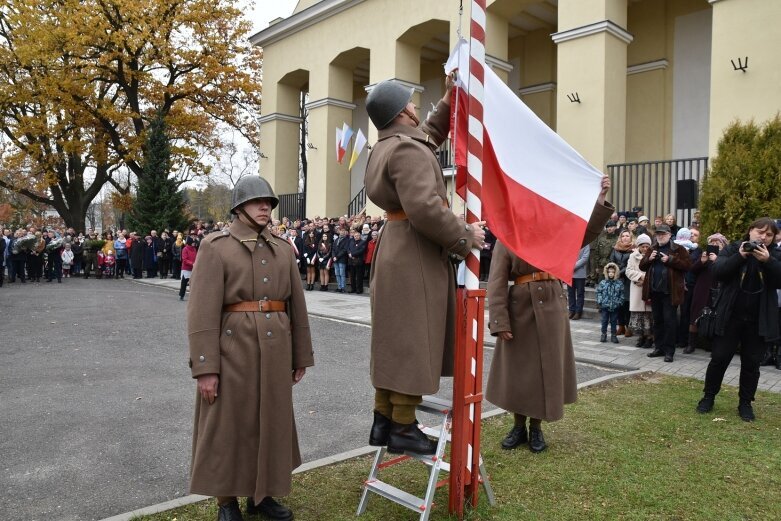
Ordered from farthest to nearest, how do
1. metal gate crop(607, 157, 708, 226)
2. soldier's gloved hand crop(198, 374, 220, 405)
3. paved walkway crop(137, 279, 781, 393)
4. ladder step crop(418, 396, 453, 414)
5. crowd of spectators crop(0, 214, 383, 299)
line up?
crowd of spectators crop(0, 214, 383, 299) < metal gate crop(607, 157, 708, 226) < paved walkway crop(137, 279, 781, 393) < ladder step crop(418, 396, 453, 414) < soldier's gloved hand crop(198, 374, 220, 405)

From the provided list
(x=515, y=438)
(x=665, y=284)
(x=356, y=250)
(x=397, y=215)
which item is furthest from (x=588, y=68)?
(x=397, y=215)

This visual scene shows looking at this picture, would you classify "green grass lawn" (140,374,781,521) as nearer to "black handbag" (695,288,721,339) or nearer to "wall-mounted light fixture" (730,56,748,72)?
"black handbag" (695,288,721,339)

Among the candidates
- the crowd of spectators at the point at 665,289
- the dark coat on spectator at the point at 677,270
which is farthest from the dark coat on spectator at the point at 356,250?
the dark coat on spectator at the point at 677,270

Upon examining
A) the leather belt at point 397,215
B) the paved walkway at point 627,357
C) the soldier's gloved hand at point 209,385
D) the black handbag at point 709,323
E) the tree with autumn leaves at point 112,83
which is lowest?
the paved walkway at point 627,357

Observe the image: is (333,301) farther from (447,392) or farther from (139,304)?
(447,392)

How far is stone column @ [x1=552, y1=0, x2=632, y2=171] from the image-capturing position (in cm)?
1505

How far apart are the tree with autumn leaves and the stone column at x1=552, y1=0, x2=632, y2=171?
18656mm

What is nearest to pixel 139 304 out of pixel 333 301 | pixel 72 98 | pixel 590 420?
pixel 333 301

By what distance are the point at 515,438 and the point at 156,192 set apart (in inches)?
1044

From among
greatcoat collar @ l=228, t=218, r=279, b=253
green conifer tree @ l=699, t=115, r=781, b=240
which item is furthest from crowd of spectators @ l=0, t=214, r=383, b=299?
greatcoat collar @ l=228, t=218, r=279, b=253

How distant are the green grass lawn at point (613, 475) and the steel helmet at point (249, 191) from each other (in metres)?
1.90

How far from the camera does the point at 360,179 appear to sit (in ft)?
82.9

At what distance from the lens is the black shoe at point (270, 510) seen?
3732mm

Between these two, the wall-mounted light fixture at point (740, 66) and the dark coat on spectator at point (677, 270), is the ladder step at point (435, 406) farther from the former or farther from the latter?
the wall-mounted light fixture at point (740, 66)
